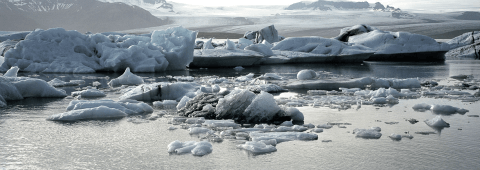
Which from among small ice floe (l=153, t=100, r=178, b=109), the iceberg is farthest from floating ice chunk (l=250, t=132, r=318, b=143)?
the iceberg

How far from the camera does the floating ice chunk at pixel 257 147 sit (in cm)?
406

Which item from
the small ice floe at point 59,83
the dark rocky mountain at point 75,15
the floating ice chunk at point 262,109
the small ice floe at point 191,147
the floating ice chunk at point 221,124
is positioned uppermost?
the dark rocky mountain at point 75,15

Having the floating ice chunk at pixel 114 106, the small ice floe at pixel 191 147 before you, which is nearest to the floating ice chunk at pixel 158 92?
the floating ice chunk at pixel 114 106

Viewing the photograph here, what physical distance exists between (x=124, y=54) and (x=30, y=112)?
7585 millimetres

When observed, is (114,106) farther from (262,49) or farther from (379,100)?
(262,49)

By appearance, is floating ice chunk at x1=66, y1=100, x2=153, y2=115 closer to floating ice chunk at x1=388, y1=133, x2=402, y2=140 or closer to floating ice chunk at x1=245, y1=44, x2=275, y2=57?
floating ice chunk at x1=388, y1=133, x2=402, y2=140

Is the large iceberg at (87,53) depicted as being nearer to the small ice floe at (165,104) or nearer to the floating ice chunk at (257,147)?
the small ice floe at (165,104)

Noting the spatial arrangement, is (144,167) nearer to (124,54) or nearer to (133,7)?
(124,54)

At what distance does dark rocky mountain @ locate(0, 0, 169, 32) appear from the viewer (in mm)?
89094

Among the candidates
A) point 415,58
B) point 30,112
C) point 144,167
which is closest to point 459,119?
point 144,167

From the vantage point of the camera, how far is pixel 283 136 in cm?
457

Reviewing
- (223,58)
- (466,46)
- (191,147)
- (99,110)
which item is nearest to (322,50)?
(223,58)

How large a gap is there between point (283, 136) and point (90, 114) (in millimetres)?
2685

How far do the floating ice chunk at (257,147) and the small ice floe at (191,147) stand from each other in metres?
0.33
